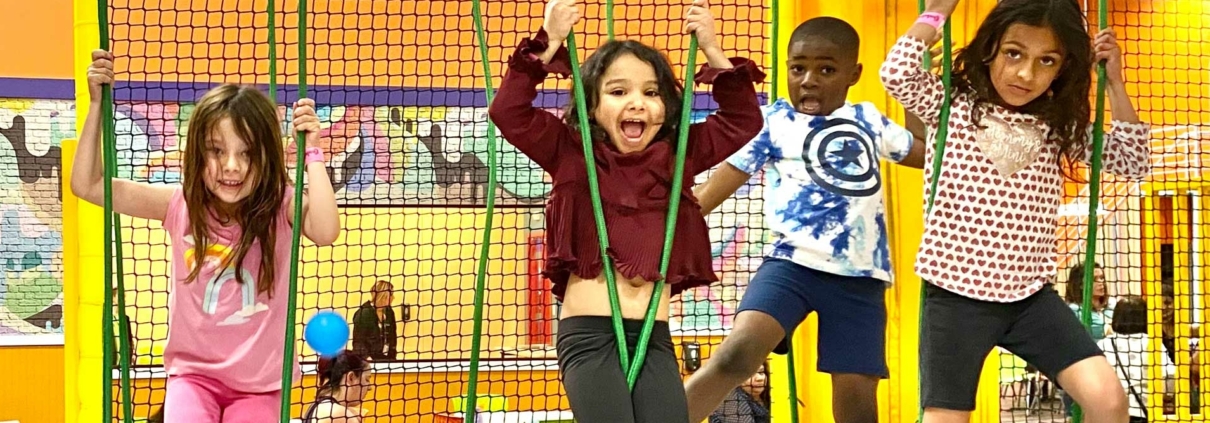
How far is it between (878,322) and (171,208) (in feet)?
4.62

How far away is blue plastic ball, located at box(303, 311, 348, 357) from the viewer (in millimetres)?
4520

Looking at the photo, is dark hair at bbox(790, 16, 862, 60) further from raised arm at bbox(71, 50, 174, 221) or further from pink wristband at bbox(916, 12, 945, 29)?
raised arm at bbox(71, 50, 174, 221)

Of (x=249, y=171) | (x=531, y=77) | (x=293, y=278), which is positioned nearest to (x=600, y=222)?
(x=531, y=77)

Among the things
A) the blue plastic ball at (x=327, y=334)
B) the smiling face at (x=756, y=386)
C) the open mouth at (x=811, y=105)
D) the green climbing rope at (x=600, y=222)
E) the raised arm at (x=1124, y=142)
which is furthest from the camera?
the smiling face at (x=756, y=386)

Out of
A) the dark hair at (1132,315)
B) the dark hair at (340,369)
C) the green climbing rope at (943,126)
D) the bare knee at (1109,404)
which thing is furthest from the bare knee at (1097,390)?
the dark hair at (1132,315)

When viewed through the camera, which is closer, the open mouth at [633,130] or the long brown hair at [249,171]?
the open mouth at [633,130]

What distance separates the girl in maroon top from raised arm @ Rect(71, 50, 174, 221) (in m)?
0.68

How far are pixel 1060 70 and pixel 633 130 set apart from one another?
81 cm

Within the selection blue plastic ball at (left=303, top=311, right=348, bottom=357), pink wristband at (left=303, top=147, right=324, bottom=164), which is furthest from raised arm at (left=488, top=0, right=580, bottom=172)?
blue plastic ball at (left=303, top=311, right=348, bottom=357)

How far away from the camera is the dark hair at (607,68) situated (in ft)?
6.43

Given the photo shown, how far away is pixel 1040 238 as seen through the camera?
6.95ft

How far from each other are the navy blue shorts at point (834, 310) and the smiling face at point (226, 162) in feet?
3.45

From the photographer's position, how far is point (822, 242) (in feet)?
8.16

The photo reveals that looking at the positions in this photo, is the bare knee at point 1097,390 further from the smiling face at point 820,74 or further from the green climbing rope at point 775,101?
the smiling face at point 820,74
